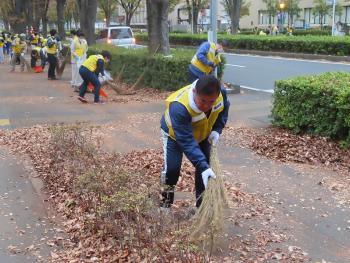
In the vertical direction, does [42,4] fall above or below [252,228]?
above

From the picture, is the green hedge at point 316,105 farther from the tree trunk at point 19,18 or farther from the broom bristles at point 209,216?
the tree trunk at point 19,18

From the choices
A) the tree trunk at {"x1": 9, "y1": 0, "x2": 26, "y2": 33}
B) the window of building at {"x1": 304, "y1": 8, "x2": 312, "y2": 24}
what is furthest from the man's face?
the window of building at {"x1": 304, "y1": 8, "x2": 312, "y2": 24}

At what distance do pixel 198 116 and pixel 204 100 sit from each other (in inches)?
11.0

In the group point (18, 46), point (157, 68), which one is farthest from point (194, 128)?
point (18, 46)

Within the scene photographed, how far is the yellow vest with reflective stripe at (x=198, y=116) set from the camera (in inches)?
162

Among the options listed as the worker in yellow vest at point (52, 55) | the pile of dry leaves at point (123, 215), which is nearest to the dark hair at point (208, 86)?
the pile of dry leaves at point (123, 215)

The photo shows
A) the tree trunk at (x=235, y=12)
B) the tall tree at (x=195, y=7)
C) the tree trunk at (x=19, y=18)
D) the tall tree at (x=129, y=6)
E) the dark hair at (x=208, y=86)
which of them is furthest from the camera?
the tall tree at (x=129, y=6)

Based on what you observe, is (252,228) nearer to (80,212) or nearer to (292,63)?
(80,212)

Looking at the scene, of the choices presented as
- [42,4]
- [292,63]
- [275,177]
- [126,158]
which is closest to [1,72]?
[292,63]

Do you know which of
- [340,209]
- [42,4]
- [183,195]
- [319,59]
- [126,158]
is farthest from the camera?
[42,4]

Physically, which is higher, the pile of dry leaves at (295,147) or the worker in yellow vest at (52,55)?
the worker in yellow vest at (52,55)

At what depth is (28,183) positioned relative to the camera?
6328mm

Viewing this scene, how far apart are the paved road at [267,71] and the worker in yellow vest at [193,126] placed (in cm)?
991

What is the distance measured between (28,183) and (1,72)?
17.1 m
